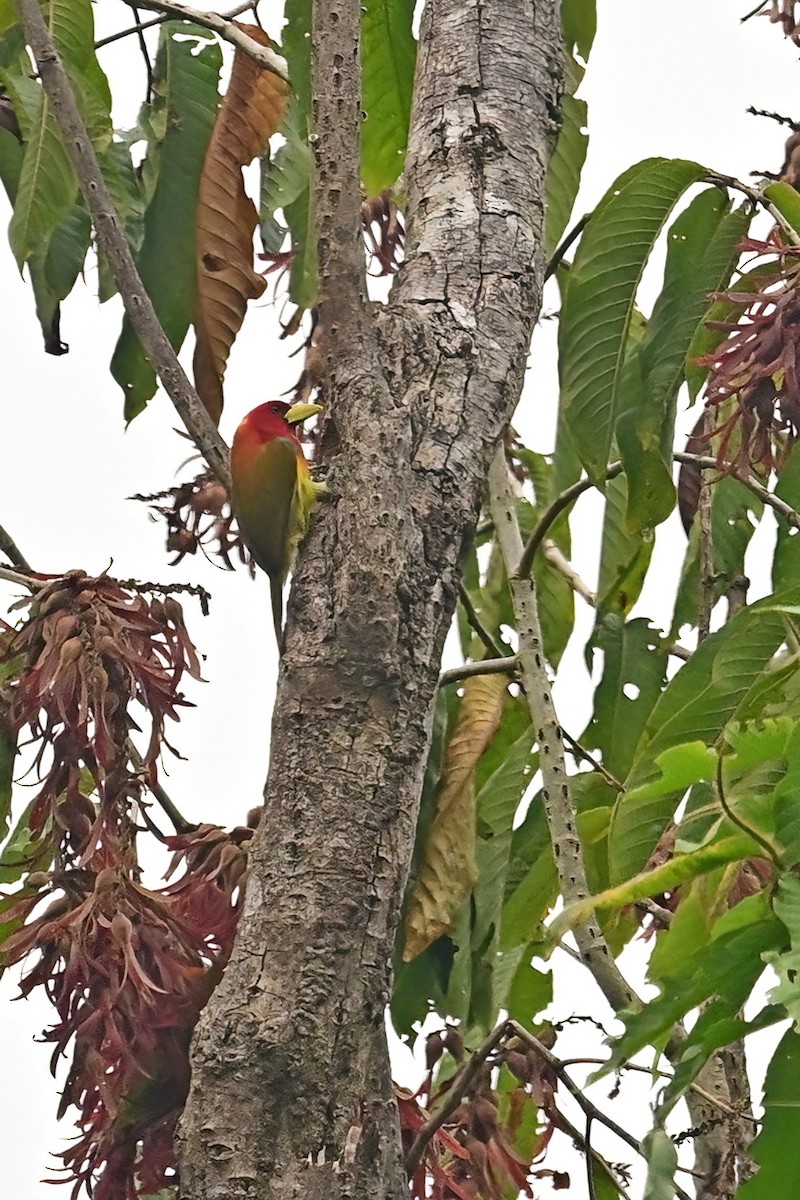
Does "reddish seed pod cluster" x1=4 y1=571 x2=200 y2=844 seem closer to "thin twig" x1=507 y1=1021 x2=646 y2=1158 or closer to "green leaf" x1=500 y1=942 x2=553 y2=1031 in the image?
"thin twig" x1=507 y1=1021 x2=646 y2=1158

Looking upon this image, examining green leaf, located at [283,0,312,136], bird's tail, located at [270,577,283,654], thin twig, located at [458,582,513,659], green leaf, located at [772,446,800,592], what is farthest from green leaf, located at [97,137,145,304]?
green leaf, located at [772,446,800,592]

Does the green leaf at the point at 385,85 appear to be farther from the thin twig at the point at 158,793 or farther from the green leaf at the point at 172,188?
the thin twig at the point at 158,793

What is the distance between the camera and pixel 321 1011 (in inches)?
43.6

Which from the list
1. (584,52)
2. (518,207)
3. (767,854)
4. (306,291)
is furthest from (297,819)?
(584,52)

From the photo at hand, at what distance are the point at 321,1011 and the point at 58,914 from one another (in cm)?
52

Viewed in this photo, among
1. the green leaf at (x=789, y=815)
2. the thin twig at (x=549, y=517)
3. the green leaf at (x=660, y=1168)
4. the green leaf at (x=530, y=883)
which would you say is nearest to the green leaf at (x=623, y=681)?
the green leaf at (x=530, y=883)

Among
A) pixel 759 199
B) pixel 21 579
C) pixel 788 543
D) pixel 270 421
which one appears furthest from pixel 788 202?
pixel 270 421

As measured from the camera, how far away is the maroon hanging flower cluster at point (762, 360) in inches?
60.9

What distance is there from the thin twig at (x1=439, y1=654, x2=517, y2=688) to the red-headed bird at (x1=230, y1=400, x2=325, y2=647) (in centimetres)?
46

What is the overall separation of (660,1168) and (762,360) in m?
0.87

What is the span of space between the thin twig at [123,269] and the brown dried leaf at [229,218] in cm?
43

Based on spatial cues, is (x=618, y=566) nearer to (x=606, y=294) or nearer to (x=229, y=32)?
(x=606, y=294)

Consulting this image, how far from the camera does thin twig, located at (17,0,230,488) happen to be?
145cm

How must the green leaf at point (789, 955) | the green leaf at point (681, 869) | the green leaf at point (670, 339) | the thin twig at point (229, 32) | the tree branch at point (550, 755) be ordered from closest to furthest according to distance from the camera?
the green leaf at point (789, 955) < the green leaf at point (681, 869) < the tree branch at point (550, 755) < the green leaf at point (670, 339) < the thin twig at point (229, 32)
